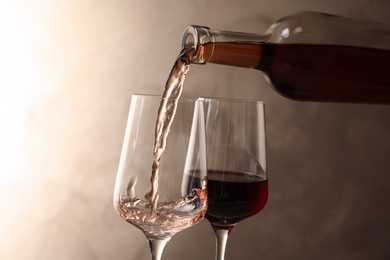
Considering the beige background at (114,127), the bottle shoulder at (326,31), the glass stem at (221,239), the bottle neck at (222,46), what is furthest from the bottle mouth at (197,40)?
the beige background at (114,127)

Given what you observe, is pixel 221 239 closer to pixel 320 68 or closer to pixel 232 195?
pixel 232 195

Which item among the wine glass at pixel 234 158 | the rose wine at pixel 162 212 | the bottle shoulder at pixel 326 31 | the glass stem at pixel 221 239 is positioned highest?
the bottle shoulder at pixel 326 31

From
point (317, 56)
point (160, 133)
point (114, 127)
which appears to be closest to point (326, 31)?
point (317, 56)

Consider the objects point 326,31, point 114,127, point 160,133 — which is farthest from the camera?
point 114,127

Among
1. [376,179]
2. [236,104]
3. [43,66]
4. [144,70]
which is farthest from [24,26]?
A: [376,179]

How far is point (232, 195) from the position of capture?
2.39ft

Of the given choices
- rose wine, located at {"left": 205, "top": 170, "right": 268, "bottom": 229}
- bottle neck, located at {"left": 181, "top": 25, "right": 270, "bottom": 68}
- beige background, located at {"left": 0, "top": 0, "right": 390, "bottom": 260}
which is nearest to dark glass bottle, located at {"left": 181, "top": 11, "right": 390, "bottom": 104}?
bottle neck, located at {"left": 181, "top": 25, "right": 270, "bottom": 68}

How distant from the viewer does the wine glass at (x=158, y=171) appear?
0.64 m

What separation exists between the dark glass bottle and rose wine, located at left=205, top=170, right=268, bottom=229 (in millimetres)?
132

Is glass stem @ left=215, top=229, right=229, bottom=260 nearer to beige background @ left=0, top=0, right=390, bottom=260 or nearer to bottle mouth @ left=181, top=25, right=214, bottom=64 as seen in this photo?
bottle mouth @ left=181, top=25, right=214, bottom=64

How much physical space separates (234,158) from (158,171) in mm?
141

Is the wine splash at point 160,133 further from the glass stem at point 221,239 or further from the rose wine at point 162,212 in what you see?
the glass stem at point 221,239

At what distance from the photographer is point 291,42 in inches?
28.4

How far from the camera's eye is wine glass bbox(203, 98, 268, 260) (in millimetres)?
735
